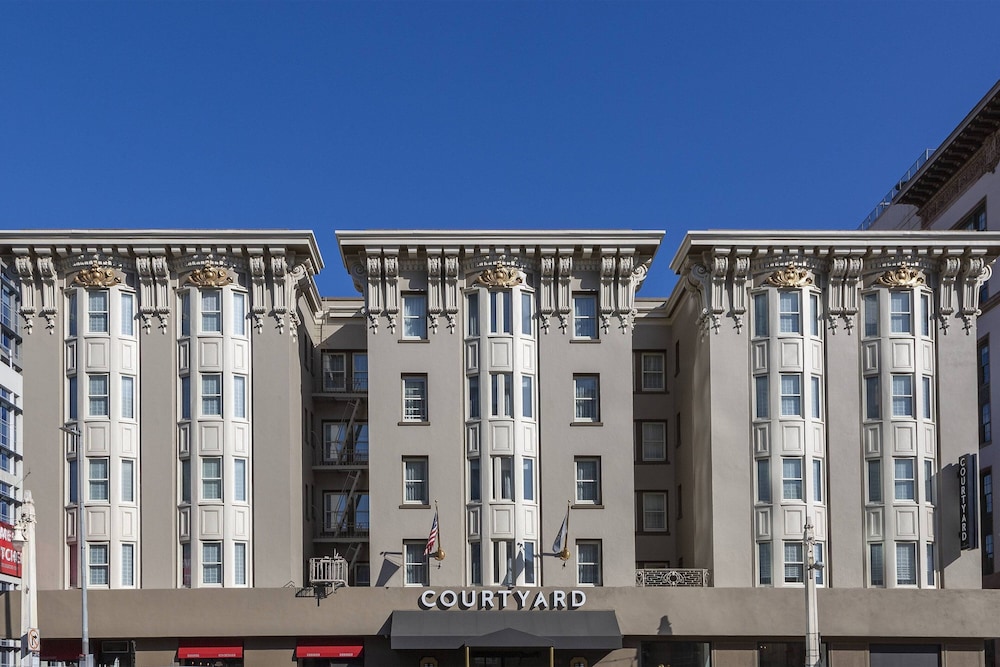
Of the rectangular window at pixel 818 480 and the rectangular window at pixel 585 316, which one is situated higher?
the rectangular window at pixel 585 316

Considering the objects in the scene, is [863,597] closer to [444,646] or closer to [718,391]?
[718,391]

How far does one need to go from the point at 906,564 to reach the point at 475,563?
1651 centimetres

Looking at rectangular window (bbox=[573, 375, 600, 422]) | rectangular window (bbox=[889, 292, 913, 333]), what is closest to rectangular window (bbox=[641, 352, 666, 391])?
rectangular window (bbox=[573, 375, 600, 422])

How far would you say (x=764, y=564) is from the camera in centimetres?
5153

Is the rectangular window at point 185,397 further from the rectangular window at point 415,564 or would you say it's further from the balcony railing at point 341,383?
the rectangular window at point 415,564

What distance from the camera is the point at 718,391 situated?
172ft

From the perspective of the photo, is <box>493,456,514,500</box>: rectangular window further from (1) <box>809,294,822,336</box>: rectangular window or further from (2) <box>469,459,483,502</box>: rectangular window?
(1) <box>809,294,822,336</box>: rectangular window

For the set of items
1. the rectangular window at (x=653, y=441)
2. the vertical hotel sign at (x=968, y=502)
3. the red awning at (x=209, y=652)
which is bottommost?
the red awning at (x=209, y=652)

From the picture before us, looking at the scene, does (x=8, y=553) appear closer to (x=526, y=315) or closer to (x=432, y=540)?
(x=432, y=540)

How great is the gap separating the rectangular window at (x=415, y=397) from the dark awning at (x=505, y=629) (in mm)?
7685

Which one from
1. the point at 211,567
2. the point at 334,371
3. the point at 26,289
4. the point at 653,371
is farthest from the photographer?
the point at 653,371

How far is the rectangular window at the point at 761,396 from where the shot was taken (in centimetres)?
5253

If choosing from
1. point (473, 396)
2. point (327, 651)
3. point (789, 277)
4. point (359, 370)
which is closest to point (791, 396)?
point (789, 277)

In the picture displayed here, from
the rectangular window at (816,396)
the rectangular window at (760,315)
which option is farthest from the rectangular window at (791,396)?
the rectangular window at (760,315)
